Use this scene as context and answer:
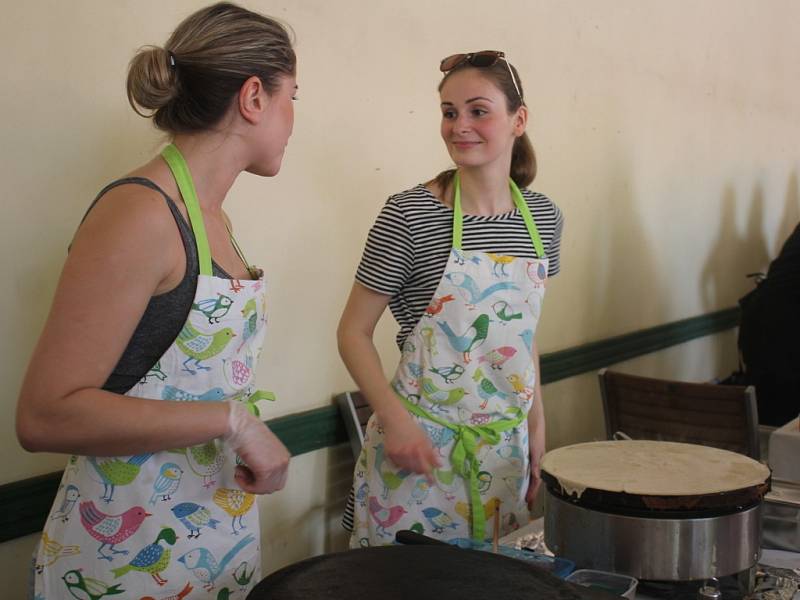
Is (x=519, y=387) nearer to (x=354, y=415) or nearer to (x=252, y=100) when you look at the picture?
(x=354, y=415)

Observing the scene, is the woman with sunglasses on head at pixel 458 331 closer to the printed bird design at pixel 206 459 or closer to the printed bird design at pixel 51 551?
the printed bird design at pixel 206 459

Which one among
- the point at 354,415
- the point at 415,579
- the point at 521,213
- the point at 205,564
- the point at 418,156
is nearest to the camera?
the point at 415,579

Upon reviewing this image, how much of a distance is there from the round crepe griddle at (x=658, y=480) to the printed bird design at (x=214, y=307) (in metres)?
0.56

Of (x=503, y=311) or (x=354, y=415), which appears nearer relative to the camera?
(x=503, y=311)

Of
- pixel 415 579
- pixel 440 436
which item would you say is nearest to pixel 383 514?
pixel 440 436

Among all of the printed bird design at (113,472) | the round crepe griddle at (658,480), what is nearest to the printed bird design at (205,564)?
the printed bird design at (113,472)

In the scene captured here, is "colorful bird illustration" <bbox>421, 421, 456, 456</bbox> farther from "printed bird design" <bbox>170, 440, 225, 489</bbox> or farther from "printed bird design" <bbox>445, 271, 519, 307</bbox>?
"printed bird design" <bbox>170, 440, 225, 489</bbox>

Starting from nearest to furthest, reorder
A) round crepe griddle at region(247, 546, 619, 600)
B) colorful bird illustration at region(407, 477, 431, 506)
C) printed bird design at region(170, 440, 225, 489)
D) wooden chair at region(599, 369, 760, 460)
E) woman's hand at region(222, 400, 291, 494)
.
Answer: round crepe griddle at region(247, 546, 619, 600)
woman's hand at region(222, 400, 291, 494)
printed bird design at region(170, 440, 225, 489)
colorful bird illustration at region(407, 477, 431, 506)
wooden chair at region(599, 369, 760, 460)

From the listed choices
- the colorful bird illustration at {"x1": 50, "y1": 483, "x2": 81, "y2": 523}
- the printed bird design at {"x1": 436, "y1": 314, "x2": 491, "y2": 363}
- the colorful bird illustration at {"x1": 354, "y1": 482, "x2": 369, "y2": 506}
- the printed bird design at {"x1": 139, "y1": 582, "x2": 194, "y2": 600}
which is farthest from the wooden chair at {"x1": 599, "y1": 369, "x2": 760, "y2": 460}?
the colorful bird illustration at {"x1": 50, "y1": 483, "x2": 81, "y2": 523}

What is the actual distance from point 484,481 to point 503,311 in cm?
33

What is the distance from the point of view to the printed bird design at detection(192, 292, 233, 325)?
1.26m

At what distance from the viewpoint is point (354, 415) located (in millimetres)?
2400

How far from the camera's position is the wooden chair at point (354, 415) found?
2.39 m

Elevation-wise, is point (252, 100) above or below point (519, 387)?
above
